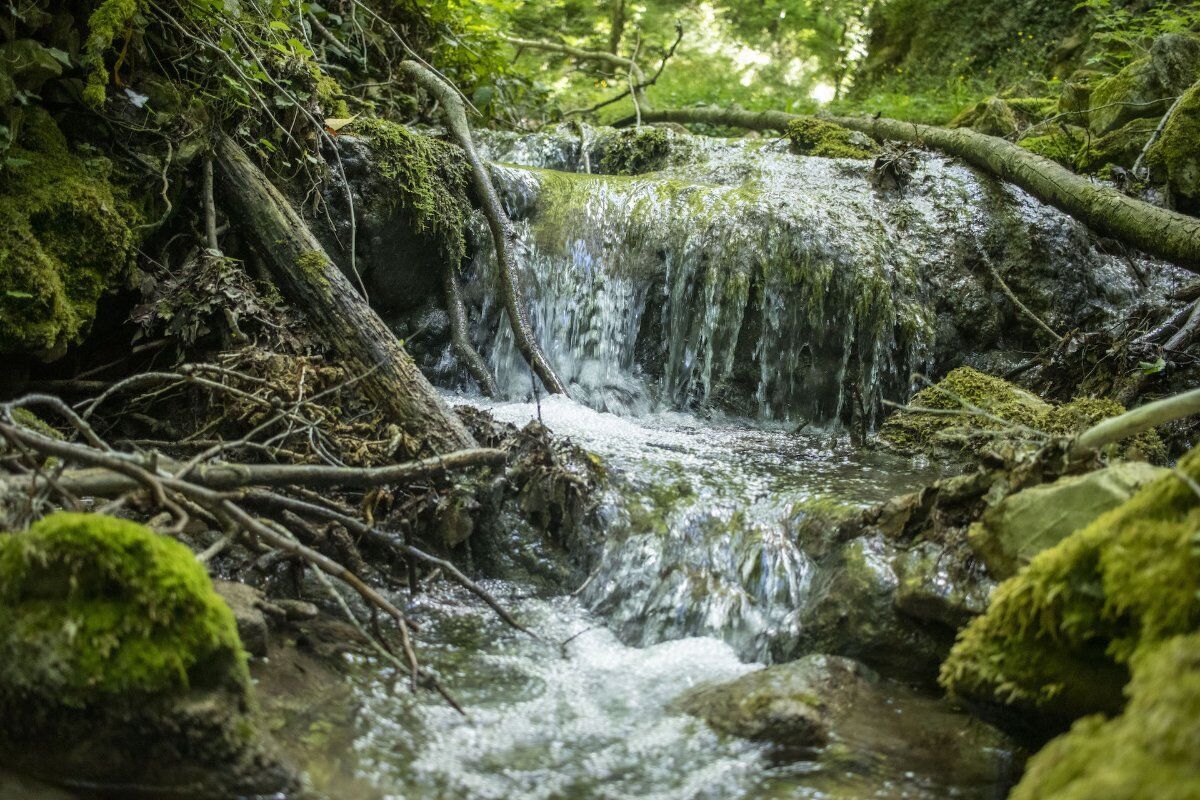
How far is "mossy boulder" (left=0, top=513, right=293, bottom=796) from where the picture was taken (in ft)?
6.43

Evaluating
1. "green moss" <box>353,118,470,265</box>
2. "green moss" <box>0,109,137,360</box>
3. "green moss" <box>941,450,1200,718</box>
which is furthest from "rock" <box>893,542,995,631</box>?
"green moss" <box>353,118,470,265</box>

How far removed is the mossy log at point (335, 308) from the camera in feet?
12.9

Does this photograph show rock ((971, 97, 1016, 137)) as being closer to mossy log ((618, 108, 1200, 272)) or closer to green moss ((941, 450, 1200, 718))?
mossy log ((618, 108, 1200, 272))

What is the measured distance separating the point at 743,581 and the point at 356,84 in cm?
578

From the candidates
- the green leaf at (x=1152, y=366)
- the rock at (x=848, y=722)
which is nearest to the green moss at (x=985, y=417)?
the green leaf at (x=1152, y=366)

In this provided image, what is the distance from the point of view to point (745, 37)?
46.7ft

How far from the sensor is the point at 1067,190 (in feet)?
19.4

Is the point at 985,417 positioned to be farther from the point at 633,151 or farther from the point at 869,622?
the point at 633,151

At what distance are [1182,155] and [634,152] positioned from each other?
4653 millimetres

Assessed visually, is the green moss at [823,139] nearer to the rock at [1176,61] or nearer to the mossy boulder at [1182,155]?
the mossy boulder at [1182,155]

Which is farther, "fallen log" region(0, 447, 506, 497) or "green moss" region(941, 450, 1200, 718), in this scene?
"fallen log" region(0, 447, 506, 497)

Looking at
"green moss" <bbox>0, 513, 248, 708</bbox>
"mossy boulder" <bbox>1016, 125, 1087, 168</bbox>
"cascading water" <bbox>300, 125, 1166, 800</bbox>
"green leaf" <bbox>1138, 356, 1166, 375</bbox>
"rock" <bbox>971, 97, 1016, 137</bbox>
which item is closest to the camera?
"green moss" <bbox>0, 513, 248, 708</bbox>

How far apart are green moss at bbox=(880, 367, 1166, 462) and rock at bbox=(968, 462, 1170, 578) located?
1.56 m

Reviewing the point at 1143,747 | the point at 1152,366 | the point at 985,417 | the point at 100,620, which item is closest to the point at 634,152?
the point at 985,417
